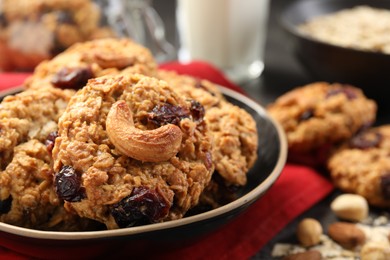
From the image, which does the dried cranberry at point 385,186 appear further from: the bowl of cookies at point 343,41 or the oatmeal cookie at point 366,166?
the bowl of cookies at point 343,41

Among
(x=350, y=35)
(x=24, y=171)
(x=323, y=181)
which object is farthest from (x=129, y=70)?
(x=350, y=35)

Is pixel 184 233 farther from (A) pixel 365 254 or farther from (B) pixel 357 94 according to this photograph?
(B) pixel 357 94

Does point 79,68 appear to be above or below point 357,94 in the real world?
above

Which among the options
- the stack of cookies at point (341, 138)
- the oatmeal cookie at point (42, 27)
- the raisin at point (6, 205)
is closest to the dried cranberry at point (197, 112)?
the raisin at point (6, 205)

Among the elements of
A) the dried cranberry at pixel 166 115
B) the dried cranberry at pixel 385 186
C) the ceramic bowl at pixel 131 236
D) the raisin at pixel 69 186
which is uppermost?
the dried cranberry at pixel 166 115

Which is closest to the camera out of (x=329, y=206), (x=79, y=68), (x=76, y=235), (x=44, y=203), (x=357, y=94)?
(x=76, y=235)

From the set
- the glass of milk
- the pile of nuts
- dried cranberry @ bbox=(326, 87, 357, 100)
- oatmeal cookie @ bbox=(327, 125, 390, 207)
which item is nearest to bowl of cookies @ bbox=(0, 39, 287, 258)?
the pile of nuts

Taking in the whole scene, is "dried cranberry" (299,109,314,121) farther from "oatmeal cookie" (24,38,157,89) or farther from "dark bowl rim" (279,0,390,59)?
"oatmeal cookie" (24,38,157,89)
